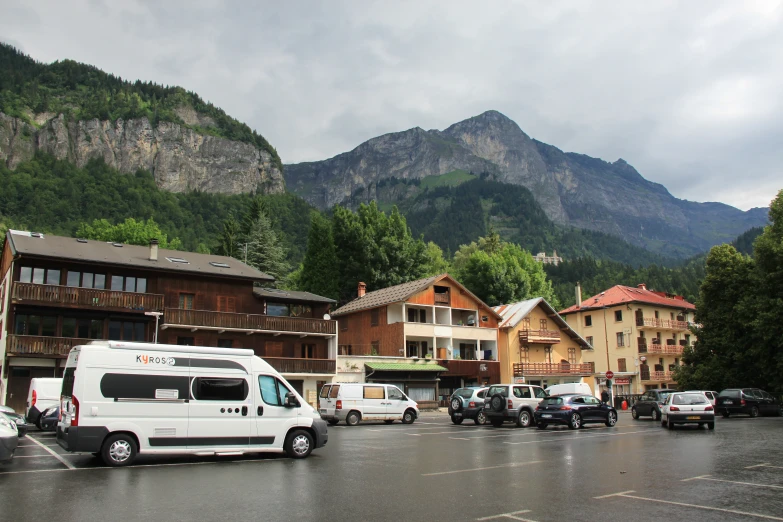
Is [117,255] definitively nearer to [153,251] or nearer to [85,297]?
[153,251]

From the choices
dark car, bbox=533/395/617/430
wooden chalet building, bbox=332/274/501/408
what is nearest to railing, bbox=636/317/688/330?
wooden chalet building, bbox=332/274/501/408

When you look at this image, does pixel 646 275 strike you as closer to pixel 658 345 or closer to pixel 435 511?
pixel 658 345

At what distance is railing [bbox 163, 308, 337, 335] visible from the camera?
37.8 meters

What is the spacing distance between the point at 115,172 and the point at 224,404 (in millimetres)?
140093

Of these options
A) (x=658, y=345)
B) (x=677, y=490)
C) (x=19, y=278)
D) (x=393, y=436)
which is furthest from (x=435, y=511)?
(x=658, y=345)

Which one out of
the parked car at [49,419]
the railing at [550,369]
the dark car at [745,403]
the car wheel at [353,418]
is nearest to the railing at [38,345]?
the parked car at [49,419]

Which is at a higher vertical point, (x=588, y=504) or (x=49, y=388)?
(x=49, y=388)

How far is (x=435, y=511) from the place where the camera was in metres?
8.78

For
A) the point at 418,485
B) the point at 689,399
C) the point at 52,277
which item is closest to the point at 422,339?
the point at 689,399

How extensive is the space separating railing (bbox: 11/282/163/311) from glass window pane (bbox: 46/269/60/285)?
1209 mm

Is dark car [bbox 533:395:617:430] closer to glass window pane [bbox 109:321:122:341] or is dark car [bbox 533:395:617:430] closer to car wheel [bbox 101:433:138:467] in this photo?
car wheel [bbox 101:433:138:467]

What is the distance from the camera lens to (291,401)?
1534 centimetres

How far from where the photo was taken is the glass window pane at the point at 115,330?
37.1m

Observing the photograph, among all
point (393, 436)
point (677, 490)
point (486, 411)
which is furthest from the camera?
point (486, 411)
